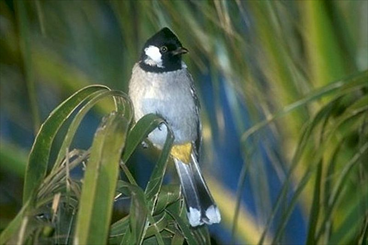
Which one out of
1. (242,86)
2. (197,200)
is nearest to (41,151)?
(197,200)

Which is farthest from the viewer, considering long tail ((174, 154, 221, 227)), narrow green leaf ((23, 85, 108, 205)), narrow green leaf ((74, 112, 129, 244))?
long tail ((174, 154, 221, 227))

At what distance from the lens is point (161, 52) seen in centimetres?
105

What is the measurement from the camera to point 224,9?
1161 millimetres

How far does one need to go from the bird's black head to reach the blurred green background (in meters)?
0.11

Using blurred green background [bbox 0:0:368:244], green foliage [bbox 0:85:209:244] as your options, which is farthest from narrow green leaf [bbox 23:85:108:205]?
blurred green background [bbox 0:0:368:244]

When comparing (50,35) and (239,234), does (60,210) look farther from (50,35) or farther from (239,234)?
(50,35)

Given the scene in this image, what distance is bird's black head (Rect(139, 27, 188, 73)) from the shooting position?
106cm

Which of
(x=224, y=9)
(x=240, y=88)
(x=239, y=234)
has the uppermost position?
(x=224, y=9)

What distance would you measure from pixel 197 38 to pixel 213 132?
0.21 m

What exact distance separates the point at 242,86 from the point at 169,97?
0.19m

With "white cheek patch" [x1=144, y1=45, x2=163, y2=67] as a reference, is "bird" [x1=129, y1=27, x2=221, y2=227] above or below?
below

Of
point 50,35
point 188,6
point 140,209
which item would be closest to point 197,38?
point 188,6

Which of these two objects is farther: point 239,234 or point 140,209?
point 239,234

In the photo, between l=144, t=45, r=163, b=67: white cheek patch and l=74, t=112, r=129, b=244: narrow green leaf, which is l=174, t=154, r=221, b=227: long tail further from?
l=74, t=112, r=129, b=244: narrow green leaf
